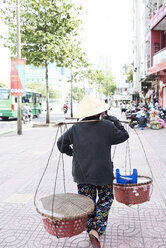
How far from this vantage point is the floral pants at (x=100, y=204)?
2932 millimetres

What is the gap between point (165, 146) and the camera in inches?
385

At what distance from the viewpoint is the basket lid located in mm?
2492

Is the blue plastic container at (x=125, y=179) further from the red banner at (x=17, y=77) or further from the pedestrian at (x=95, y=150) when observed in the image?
the red banner at (x=17, y=77)

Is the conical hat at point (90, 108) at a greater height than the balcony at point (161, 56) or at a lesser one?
lesser

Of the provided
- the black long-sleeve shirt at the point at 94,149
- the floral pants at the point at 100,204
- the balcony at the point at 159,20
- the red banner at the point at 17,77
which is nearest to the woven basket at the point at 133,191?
the floral pants at the point at 100,204

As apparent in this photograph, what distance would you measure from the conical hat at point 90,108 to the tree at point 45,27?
14.5m

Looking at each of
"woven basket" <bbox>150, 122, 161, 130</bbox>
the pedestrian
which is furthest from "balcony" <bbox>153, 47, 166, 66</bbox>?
the pedestrian

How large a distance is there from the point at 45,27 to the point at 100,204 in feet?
53.8

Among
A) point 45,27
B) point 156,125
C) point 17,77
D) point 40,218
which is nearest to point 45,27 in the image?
point 45,27

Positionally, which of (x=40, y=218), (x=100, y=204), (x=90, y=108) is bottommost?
(x=40, y=218)

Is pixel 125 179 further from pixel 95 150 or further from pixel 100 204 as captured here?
pixel 95 150

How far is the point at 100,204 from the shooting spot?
117 inches

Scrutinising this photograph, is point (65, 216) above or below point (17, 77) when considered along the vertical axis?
below

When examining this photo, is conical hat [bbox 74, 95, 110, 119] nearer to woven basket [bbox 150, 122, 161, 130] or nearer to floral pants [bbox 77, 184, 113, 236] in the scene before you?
floral pants [bbox 77, 184, 113, 236]
